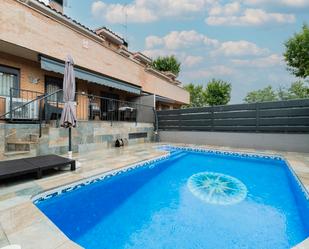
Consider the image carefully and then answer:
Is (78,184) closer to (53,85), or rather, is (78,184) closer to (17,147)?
(17,147)

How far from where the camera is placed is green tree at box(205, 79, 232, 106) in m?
35.4

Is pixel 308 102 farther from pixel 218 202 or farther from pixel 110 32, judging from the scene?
pixel 110 32

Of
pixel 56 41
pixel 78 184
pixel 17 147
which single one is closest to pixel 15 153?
pixel 17 147

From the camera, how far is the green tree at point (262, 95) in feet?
230

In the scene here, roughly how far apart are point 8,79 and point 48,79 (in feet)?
7.89

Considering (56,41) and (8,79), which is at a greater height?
(56,41)

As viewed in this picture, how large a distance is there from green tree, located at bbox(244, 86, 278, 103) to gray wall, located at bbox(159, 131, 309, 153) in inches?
2437

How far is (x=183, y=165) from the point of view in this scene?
10227 mm

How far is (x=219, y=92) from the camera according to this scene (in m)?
35.4

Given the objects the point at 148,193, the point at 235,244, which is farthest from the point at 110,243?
the point at 148,193

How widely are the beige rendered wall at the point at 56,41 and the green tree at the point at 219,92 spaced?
21067mm

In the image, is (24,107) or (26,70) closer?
(24,107)

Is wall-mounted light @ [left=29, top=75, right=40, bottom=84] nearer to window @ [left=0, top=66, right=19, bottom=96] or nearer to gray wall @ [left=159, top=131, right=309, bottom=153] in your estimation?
window @ [left=0, top=66, right=19, bottom=96]

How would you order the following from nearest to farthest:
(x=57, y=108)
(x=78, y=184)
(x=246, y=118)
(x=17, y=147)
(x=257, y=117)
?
(x=78, y=184) → (x=17, y=147) → (x=57, y=108) → (x=257, y=117) → (x=246, y=118)
